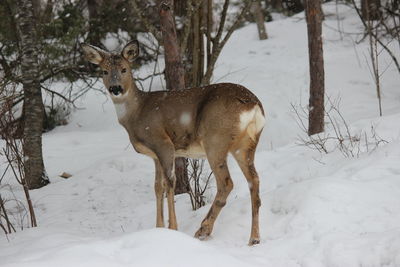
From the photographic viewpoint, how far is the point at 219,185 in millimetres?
5891

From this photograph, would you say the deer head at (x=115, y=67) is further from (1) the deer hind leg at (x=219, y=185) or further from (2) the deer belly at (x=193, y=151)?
(1) the deer hind leg at (x=219, y=185)

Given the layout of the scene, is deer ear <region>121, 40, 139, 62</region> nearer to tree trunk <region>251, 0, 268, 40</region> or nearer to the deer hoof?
the deer hoof

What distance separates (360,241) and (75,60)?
949 centimetres

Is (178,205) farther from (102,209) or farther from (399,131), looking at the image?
(399,131)

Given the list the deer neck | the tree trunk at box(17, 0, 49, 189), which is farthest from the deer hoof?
the tree trunk at box(17, 0, 49, 189)

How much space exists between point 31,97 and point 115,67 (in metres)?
3.88

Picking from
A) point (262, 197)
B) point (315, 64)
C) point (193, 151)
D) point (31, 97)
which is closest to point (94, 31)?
point (31, 97)

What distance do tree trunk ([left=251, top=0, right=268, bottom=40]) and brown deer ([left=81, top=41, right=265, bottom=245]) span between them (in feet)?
36.1

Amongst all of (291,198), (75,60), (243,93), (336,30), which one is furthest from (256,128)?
(336,30)

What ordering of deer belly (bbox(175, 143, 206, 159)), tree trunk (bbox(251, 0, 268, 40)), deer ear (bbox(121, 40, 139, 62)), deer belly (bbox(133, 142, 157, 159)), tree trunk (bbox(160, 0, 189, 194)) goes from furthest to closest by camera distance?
tree trunk (bbox(251, 0, 268, 40)), tree trunk (bbox(160, 0, 189, 194)), deer ear (bbox(121, 40, 139, 62)), deer belly (bbox(133, 142, 157, 159)), deer belly (bbox(175, 143, 206, 159))

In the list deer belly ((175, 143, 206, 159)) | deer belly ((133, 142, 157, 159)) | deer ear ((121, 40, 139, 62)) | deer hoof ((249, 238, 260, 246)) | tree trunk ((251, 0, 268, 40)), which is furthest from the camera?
tree trunk ((251, 0, 268, 40))

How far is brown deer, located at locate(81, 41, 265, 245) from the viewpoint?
5.78 metres

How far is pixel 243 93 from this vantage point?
19.4 feet

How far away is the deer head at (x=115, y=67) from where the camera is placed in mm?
6324
